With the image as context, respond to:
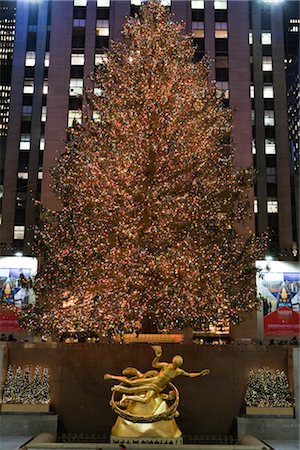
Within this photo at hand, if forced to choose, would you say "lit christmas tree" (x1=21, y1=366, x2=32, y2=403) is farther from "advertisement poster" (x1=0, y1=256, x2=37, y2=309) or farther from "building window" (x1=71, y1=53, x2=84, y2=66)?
"building window" (x1=71, y1=53, x2=84, y2=66)

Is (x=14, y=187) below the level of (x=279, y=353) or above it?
above

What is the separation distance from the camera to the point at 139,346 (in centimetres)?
1396

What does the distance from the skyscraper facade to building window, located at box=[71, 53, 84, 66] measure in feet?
0.26

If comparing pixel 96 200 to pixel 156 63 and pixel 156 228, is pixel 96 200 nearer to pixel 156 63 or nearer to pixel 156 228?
pixel 156 228

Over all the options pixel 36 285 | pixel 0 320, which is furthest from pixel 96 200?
pixel 0 320

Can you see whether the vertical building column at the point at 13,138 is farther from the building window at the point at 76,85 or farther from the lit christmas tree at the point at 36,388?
the lit christmas tree at the point at 36,388

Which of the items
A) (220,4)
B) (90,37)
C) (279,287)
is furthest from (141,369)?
(220,4)

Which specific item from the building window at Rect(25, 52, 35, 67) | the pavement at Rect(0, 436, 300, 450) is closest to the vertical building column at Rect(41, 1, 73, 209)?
the building window at Rect(25, 52, 35, 67)

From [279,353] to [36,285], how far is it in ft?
27.5

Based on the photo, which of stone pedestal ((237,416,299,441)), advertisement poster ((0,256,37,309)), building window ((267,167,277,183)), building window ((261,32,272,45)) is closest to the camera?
stone pedestal ((237,416,299,441))

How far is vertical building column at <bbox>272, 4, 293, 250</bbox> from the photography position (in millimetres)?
41000

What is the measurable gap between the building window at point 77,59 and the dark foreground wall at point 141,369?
72.8 ft

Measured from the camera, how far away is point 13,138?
144ft

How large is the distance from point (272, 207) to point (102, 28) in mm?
19393
